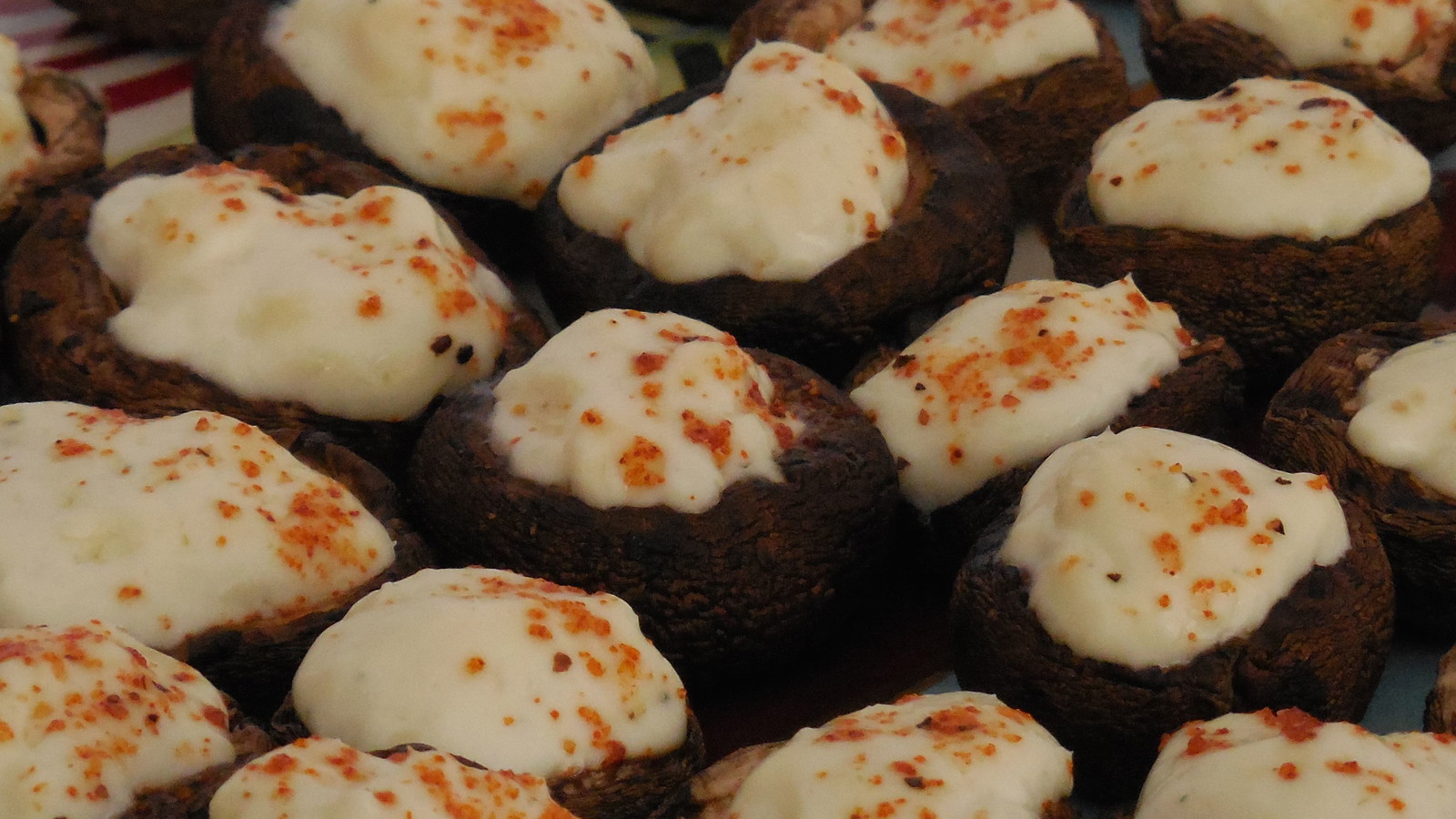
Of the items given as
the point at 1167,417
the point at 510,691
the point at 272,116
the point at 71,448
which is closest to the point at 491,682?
the point at 510,691

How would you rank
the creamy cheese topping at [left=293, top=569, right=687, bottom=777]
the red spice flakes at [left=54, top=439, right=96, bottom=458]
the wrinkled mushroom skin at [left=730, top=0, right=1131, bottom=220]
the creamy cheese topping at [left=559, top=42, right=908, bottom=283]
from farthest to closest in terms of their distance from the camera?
the wrinkled mushroom skin at [left=730, top=0, right=1131, bottom=220]
the creamy cheese topping at [left=559, top=42, right=908, bottom=283]
the red spice flakes at [left=54, top=439, right=96, bottom=458]
the creamy cheese topping at [left=293, top=569, right=687, bottom=777]

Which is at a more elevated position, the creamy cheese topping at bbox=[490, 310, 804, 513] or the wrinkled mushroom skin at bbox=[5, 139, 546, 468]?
the creamy cheese topping at bbox=[490, 310, 804, 513]

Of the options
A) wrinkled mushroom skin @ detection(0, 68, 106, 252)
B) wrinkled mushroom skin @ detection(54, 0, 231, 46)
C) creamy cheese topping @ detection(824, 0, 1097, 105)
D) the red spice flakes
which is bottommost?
wrinkled mushroom skin @ detection(54, 0, 231, 46)

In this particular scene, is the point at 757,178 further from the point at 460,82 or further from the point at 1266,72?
the point at 1266,72

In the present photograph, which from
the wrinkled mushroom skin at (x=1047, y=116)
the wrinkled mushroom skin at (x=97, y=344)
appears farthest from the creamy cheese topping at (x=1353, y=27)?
the wrinkled mushroom skin at (x=97, y=344)

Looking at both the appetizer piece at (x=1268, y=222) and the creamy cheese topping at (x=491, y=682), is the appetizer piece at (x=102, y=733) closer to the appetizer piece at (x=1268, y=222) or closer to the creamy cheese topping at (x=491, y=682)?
the creamy cheese topping at (x=491, y=682)

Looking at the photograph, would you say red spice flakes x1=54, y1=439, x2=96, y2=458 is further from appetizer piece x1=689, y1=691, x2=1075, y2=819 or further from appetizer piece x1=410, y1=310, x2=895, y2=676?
appetizer piece x1=689, y1=691, x2=1075, y2=819

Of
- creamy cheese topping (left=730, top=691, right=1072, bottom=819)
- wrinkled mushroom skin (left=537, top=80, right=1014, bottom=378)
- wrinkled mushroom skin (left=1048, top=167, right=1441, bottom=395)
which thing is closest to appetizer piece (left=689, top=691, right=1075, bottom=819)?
creamy cheese topping (left=730, top=691, right=1072, bottom=819)

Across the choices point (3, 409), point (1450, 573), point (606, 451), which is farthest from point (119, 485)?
point (1450, 573)
